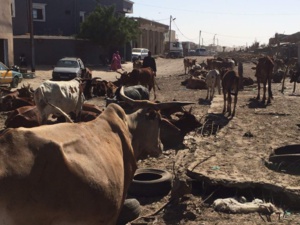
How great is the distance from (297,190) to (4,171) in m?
4.76

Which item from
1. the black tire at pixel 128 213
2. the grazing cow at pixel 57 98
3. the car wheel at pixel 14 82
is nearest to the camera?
the black tire at pixel 128 213

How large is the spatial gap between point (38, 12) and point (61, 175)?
154ft

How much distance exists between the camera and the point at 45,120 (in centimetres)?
1027

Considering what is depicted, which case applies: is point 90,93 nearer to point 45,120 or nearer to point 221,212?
point 45,120

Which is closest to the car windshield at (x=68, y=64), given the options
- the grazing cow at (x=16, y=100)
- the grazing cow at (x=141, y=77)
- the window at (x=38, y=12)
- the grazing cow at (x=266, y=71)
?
the grazing cow at (x=141, y=77)

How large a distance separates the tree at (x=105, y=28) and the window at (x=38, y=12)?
764cm

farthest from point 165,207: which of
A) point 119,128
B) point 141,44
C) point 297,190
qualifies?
point 141,44

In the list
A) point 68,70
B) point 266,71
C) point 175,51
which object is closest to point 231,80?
point 266,71

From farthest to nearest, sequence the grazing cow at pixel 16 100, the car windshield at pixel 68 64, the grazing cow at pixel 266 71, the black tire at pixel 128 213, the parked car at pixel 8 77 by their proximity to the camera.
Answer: the car windshield at pixel 68 64, the parked car at pixel 8 77, the grazing cow at pixel 266 71, the grazing cow at pixel 16 100, the black tire at pixel 128 213

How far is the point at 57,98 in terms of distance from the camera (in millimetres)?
10992

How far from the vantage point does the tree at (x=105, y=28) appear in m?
41.2

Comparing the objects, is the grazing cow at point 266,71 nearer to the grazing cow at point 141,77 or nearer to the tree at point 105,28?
the grazing cow at point 141,77

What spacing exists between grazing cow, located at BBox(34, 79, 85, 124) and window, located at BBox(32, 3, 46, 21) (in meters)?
38.2

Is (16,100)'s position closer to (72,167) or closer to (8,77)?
(8,77)
